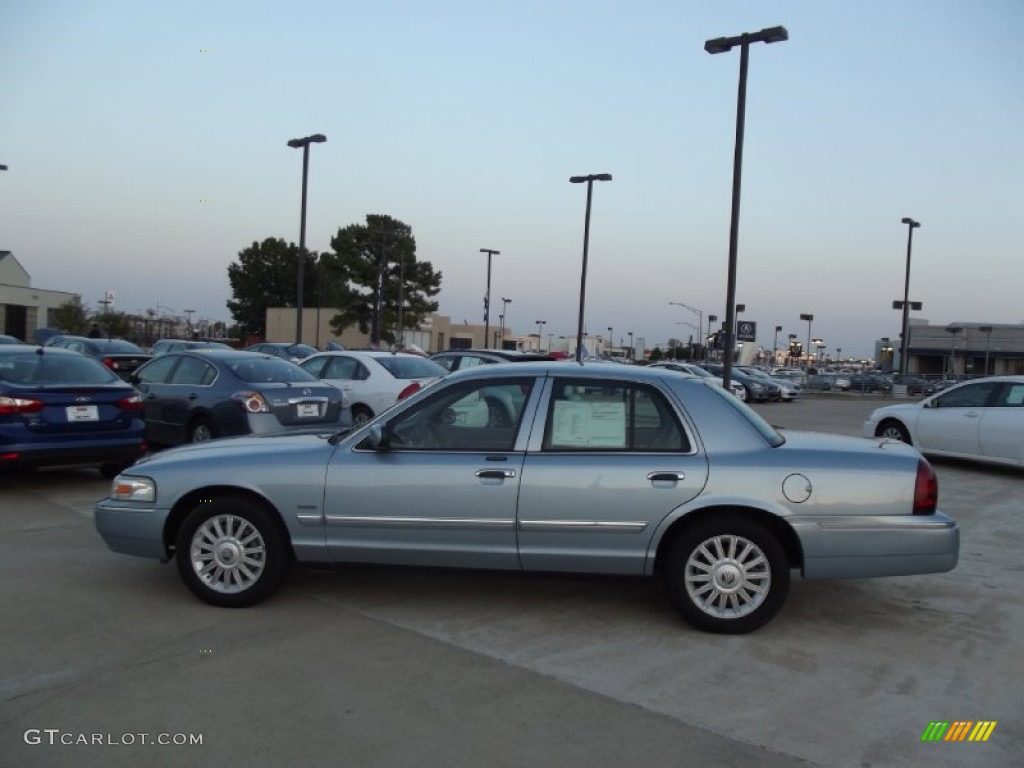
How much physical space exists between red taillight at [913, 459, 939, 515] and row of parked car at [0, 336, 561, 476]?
14.1ft

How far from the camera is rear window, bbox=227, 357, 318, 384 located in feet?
34.6

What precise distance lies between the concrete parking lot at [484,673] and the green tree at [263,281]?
8184 cm

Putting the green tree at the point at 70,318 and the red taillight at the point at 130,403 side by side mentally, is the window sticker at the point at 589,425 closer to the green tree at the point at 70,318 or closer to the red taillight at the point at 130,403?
the red taillight at the point at 130,403

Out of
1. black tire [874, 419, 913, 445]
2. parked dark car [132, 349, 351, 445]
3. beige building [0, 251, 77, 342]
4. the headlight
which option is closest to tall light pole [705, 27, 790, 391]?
black tire [874, 419, 913, 445]

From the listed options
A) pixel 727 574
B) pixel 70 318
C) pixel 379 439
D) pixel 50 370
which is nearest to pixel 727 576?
pixel 727 574

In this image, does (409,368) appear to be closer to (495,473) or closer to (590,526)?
(495,473)

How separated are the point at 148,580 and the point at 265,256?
83859 mm

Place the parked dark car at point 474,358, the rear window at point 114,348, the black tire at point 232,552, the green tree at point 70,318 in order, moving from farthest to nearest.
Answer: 1. the green tree at point 70,318
2. the rear window at point 114,348
3. the parked dark car at point 474,358
4. the black tire at point 232,552

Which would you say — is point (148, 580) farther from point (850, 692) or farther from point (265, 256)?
point (265, 256)

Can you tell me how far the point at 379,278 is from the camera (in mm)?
63969

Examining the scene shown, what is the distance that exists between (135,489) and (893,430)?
1182cm

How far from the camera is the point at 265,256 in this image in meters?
85.8

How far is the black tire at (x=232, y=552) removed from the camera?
525cm
